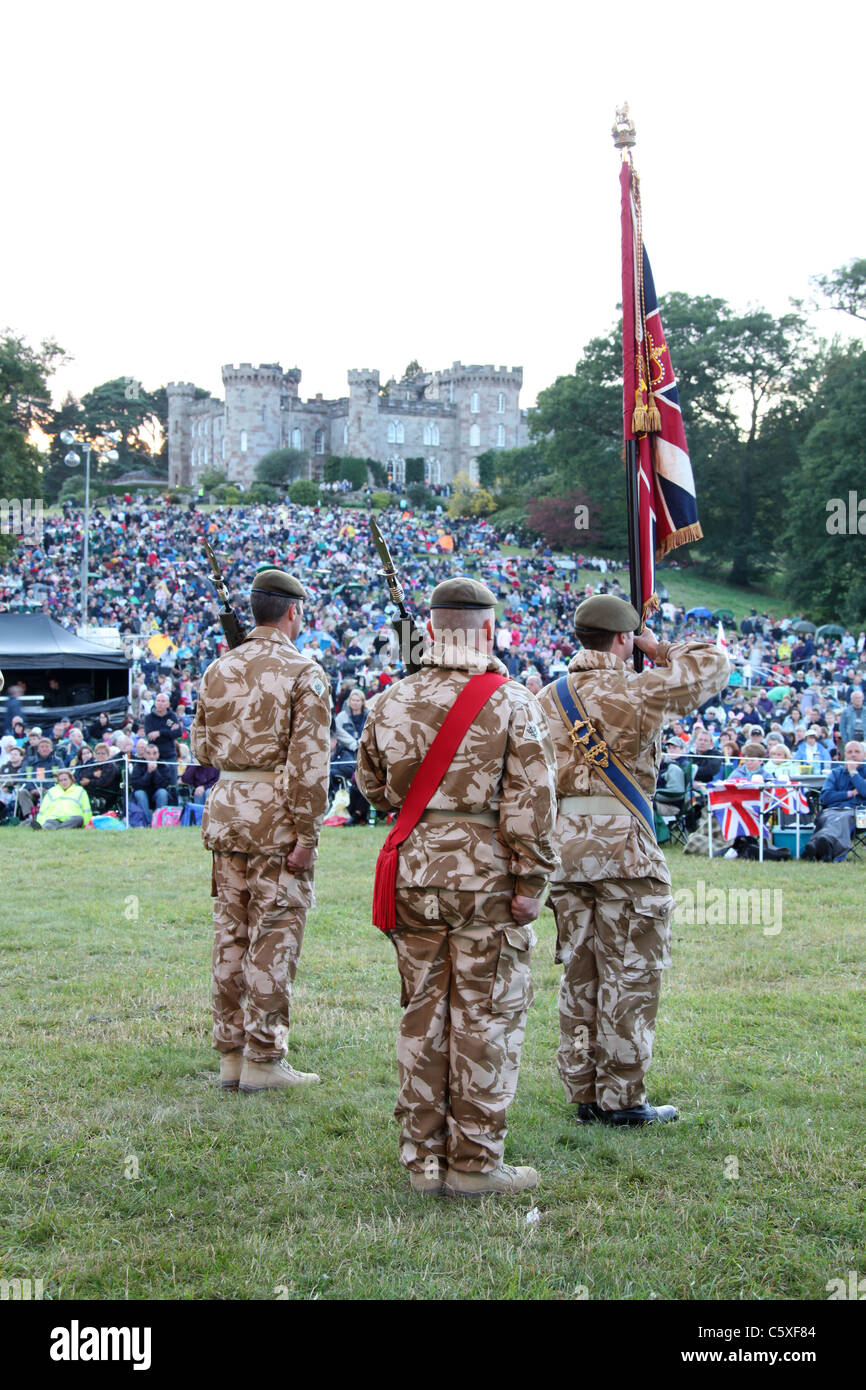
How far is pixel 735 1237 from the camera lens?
3600 millimetres

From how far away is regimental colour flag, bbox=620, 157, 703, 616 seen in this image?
5.64 meters

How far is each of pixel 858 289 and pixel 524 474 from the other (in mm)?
38805

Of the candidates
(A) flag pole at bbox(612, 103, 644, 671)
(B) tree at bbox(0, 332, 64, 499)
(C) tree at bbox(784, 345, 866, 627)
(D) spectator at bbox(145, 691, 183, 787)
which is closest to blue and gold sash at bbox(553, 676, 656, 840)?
(A) flag pole at bbox(612, 103, 644, 671)

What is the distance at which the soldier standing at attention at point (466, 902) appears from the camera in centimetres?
397

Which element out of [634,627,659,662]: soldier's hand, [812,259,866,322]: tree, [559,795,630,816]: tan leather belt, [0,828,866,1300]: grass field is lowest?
[0,828,866,1300]: grass field

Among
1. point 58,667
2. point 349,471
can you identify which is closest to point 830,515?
point 58,667

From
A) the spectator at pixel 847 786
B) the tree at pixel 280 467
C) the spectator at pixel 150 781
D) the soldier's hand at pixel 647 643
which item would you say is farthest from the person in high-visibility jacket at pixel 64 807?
the tree at pixel 280 467

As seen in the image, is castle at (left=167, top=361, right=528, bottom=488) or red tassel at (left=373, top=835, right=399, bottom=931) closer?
red tassel at (left=373, top=835, right=399, bottom=931)

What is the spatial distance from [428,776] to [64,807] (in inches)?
426

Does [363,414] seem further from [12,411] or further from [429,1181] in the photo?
[429,1181]

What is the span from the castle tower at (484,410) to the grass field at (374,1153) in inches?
3815

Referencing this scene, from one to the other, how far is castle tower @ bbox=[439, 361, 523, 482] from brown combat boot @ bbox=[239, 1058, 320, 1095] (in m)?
98.4

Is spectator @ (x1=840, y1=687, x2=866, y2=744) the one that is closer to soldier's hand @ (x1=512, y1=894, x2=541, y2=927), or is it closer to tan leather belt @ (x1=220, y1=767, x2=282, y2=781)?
tan leather belt @ (x1=220, y1=767, x2=282, y2=781)
